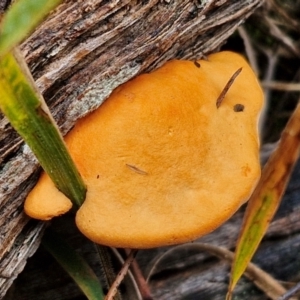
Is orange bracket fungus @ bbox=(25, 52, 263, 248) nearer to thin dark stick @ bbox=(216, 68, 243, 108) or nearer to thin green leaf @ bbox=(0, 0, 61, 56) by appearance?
thin dark stick @ bbox=(216, 68, 243, 108)

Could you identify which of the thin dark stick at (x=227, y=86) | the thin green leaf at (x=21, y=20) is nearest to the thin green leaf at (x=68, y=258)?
the thin dark stick at (x=227, y=86)

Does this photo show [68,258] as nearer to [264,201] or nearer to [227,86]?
[264,201]

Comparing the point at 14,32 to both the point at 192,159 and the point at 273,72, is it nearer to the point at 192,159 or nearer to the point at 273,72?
the point at 192,159

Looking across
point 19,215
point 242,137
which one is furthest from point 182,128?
point 19,215

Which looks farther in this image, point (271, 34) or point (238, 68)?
point (271, 34)

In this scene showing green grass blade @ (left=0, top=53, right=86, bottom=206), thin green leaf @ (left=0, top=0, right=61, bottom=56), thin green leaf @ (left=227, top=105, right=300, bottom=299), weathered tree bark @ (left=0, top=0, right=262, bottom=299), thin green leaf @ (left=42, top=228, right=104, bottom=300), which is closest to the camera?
thin green leaf @ (left=0, top=0, right=61, bottom=56)

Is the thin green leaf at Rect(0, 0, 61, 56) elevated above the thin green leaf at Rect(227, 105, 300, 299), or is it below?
above

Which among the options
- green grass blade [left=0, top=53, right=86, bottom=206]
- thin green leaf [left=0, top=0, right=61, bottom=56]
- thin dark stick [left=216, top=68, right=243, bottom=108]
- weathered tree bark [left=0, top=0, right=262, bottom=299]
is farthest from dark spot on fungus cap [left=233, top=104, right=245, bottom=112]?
thin green leaf [left=0, top=0, right=61, bottom=56]
